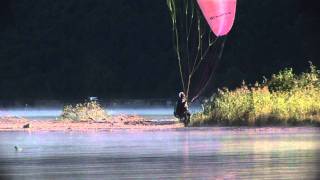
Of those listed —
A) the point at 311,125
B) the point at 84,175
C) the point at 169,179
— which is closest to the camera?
the point at 169,179

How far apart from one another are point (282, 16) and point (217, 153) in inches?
2100

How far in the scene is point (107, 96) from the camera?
202 ft

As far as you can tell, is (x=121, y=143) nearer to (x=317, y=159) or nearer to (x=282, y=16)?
(x=317, y=159)

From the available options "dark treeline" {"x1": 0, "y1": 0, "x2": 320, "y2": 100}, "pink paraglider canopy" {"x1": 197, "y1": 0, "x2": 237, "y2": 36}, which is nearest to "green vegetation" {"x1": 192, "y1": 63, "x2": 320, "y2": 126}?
"pink paraglider canopy" {"x1": 197, "y1": 0, "x2": 237, "y2": 36}

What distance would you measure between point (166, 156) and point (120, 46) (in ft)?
181

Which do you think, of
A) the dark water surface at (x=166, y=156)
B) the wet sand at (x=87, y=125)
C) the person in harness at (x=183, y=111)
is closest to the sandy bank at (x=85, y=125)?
the wet sand at (x=87, y=125)

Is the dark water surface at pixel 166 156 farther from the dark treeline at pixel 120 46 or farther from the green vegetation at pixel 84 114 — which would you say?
the dark treeline at pixel 120 46

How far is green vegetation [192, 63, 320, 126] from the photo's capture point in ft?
67.2

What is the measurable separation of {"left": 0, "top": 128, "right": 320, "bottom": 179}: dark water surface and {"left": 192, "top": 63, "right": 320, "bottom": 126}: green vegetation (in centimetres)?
367

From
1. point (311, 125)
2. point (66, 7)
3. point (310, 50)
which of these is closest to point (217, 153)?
point (311, 125)

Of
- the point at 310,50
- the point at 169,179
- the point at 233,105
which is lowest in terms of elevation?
the point at 169,179

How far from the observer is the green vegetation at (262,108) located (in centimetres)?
2048

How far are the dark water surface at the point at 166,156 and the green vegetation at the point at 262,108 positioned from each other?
367 centimetres

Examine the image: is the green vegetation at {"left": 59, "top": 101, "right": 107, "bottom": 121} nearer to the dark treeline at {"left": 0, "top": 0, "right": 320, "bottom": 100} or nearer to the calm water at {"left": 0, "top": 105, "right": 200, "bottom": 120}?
the calm water at {"left": 0, "top": 105, "right": 200, "bottom": 120}
